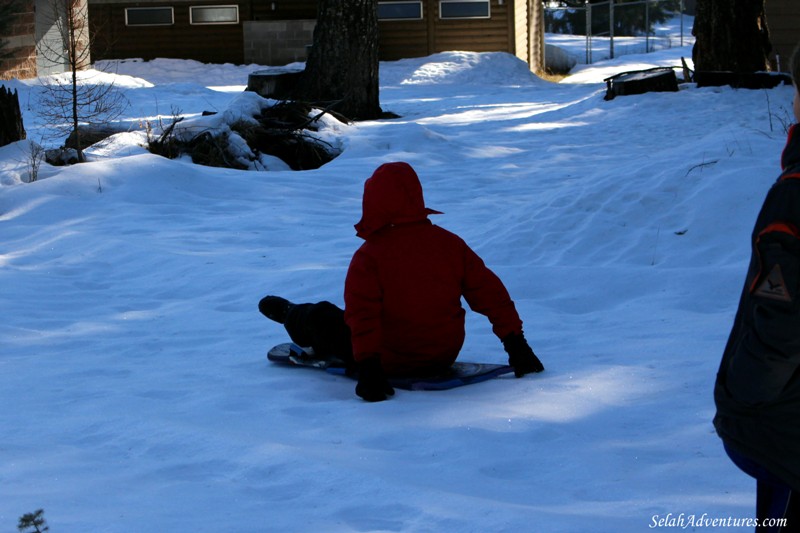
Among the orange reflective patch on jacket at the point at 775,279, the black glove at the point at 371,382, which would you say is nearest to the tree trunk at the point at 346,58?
the black glove at the point at 371,382

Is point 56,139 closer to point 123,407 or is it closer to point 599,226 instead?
point 599,226

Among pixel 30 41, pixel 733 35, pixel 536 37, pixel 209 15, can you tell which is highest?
pixel 209 15

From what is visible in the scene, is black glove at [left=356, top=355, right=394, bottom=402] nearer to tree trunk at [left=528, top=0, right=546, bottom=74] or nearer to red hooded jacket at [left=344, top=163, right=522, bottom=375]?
red hooded jacket at [left=344, top=163, right=522, bottom=375]

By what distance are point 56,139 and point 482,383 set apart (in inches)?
393

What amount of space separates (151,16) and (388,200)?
2674 centimetres

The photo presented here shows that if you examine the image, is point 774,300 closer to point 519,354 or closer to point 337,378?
point 519,354

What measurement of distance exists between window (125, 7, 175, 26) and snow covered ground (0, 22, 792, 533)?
60.3 ft

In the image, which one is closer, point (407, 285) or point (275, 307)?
point (407, 285)

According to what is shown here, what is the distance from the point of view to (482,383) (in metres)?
4.84

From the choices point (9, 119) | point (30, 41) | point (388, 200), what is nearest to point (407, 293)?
point (388, 200)

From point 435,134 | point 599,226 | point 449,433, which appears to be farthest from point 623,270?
point 435,134

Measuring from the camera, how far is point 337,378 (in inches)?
202

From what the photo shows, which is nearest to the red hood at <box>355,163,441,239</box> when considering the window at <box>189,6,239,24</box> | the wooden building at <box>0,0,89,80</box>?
the wooden building at <box>0,0,89,80</box>

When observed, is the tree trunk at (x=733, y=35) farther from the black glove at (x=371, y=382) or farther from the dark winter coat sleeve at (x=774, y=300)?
the dark winter coat sleeve at (x=774, y=300)
